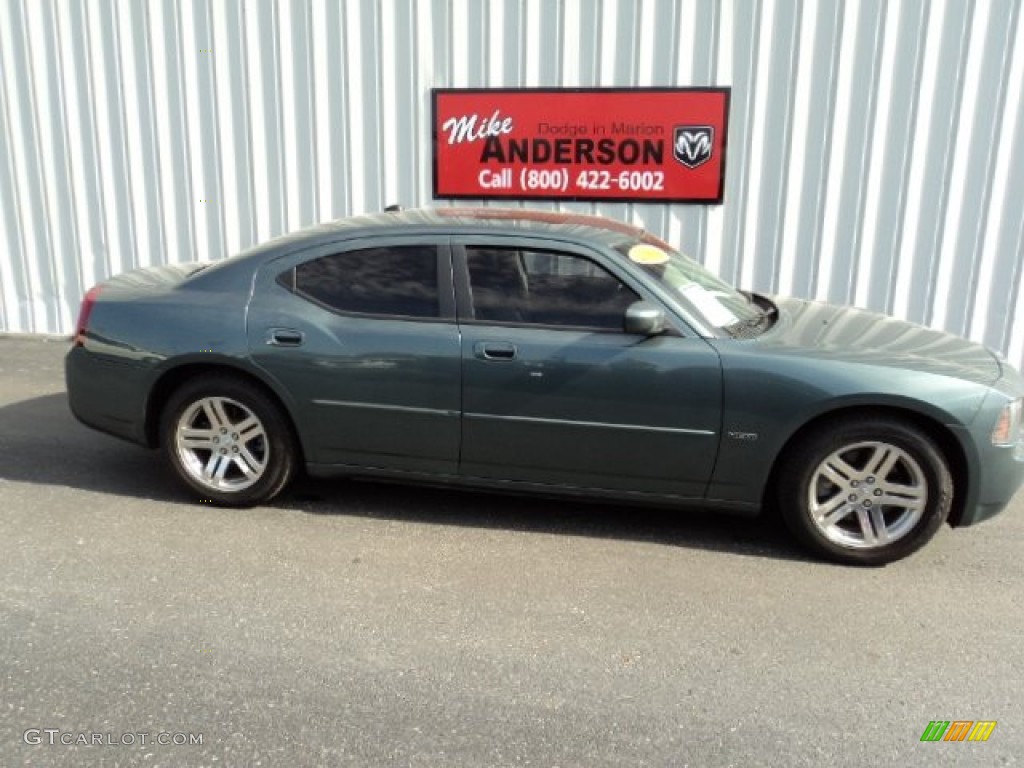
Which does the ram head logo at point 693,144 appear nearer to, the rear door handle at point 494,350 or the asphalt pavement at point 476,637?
the asphalt pavement at point 476,637

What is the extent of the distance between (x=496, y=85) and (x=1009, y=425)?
4.80 metres

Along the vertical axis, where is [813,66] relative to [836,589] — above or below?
above

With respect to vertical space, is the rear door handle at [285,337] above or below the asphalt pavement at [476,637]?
above

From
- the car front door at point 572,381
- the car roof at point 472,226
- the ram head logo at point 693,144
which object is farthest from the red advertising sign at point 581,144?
the car front door at point 572,381

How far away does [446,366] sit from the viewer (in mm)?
3762

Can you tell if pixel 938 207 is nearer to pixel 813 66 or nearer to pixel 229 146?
pixel 813 66

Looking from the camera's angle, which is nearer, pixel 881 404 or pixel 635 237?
pixel 881 404

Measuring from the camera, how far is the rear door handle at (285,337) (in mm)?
3926

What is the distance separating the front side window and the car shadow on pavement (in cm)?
104

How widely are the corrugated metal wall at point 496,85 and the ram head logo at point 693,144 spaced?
0.73 feet

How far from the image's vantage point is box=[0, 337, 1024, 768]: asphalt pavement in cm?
250

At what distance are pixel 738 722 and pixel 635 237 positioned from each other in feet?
8.16

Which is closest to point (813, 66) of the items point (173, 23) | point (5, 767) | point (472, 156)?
point (472, 156)

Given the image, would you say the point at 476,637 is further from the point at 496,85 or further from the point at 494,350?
the point at 496,85
